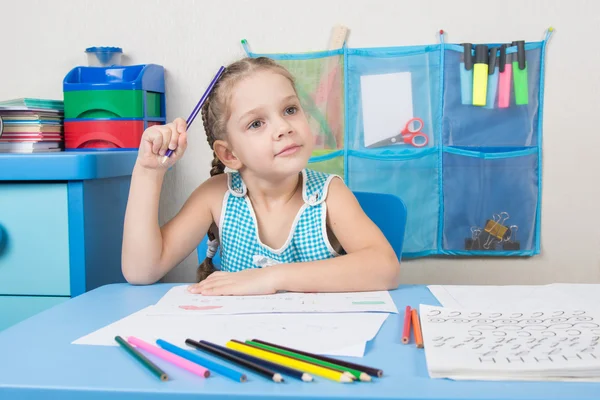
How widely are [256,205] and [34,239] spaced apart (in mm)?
501

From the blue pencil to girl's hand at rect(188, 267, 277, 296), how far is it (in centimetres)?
33

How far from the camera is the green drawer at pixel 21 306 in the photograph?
4.83ft

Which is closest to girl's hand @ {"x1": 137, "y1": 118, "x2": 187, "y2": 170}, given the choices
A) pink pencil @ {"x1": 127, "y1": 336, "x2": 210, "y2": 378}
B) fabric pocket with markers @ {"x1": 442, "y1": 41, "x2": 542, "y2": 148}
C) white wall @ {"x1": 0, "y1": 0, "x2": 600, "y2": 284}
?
pink pencil @ {"x1": 127, "y1": 336, "x2": 210, "y2": 378}

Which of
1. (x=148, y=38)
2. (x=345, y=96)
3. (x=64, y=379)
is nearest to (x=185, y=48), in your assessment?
(x=148, y=38)

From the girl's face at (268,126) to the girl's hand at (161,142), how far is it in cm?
13

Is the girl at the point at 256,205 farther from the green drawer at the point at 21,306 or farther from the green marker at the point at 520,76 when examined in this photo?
the green marker at the point at 520,76

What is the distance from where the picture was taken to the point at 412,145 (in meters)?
2.02

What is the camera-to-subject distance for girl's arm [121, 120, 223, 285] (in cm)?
119

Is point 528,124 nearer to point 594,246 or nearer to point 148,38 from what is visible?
point 594,246

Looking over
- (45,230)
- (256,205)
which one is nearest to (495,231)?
(256,205)

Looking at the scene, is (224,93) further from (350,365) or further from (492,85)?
(492,85)

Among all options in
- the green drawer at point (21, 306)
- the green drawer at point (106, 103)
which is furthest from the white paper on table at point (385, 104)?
the green drawer at point (21, 306)

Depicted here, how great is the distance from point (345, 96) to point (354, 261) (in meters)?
1.01

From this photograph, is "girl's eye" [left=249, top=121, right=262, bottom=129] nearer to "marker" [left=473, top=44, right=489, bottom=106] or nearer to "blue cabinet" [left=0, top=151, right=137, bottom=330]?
"blue cabinet" [left=0, top=151, right=137, bottom=330]
